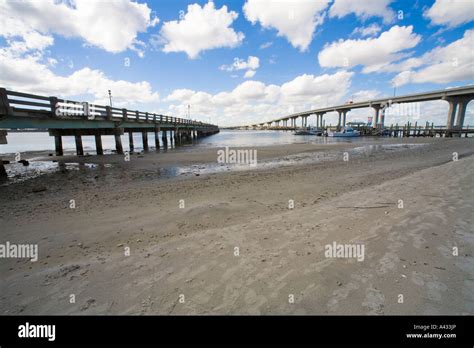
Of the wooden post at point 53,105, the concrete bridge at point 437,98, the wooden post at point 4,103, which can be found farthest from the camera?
the concrete bridge at point 437,98

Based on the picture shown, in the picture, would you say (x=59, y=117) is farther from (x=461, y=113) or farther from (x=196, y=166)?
(x=461, y=113)

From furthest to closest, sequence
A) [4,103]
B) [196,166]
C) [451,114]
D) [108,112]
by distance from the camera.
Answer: [451,114]
[108,112]
[196,166]
[4,103]

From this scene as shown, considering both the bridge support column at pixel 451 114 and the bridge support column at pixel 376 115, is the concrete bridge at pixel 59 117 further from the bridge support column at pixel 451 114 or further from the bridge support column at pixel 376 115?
the bridge support column at pixel 376 115

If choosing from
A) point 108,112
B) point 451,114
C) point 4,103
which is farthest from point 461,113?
point 4,103

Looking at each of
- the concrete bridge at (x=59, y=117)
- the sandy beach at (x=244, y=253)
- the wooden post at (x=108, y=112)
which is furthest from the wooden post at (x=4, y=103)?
the wooden post at (x=108, y=112)

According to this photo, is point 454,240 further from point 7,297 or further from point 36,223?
point 36,223

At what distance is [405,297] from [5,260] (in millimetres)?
6786

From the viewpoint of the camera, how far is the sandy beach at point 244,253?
2891 millimetres

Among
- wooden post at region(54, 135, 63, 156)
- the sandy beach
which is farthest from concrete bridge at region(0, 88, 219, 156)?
the sandy beach

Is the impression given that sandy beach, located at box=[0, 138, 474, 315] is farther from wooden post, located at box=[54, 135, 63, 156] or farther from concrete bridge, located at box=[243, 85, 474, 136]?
concrete bridge, located at box=[243, 85, 474, 136]

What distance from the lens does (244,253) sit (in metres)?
4.07

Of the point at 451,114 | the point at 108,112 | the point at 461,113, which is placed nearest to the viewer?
the point at 108,112

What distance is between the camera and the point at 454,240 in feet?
14.1
